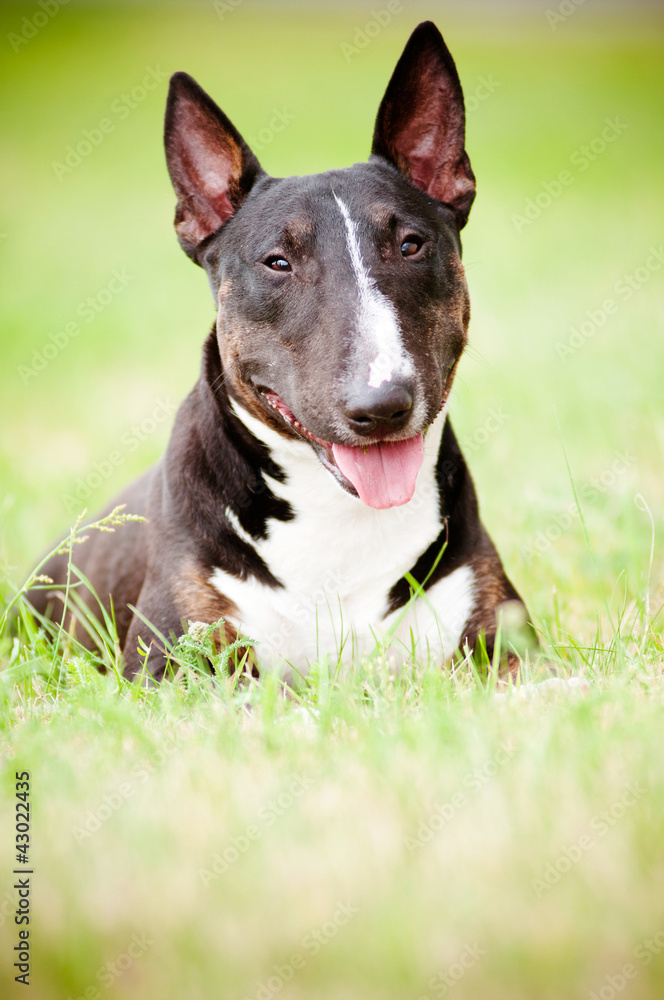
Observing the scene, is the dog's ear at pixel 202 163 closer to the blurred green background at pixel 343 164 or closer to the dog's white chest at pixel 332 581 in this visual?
the dog's white chest at pixel 332 581

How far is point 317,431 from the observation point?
286 cm

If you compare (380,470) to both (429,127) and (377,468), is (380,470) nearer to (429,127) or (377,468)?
(377,468)

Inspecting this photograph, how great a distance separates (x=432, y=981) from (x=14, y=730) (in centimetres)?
140

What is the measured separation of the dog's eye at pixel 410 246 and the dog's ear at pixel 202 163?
2.03ft

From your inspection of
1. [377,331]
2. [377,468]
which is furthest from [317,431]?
[377,331]

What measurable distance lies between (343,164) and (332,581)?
1396 centimetres

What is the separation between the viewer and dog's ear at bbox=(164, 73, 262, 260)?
3291mm

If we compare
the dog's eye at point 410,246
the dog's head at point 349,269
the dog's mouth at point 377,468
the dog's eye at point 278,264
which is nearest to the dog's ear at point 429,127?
the dog's head at point 349,269

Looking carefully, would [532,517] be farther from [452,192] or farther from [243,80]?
[243,80]

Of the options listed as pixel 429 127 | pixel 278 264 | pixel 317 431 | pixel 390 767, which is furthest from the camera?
pixel 429 127

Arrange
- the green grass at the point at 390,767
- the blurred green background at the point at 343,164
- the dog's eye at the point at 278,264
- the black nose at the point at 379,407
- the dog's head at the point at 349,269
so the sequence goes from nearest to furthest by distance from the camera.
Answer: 1. the green grass at the point at 390,767
2. the black nose at the point at 379,407
3. the dog's head at the point at 349,269
4. the dog's eye at the point at 278,264
5. the blurred green background at the point at 343,164

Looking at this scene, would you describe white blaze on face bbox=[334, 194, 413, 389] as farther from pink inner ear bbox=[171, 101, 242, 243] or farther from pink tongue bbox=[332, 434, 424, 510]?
pink inner ear bbox=[171, 101, 242, 243]

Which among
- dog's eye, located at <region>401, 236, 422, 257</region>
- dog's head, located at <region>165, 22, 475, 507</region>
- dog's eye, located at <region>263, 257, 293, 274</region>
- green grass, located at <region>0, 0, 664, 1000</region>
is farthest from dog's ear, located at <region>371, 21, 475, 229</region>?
green grass, located at <region>0, 0, 664, 1000</region>

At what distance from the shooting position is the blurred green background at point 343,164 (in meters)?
5.48
